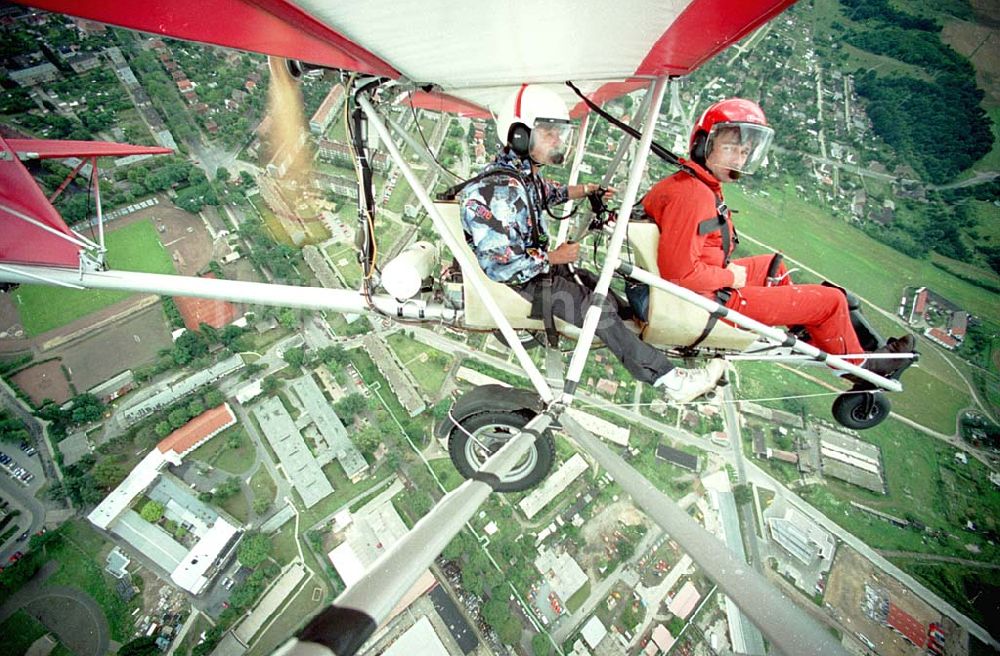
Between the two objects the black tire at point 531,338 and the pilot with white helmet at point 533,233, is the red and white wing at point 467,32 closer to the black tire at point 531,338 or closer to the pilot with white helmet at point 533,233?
the pilot with white helmet at point 533,233

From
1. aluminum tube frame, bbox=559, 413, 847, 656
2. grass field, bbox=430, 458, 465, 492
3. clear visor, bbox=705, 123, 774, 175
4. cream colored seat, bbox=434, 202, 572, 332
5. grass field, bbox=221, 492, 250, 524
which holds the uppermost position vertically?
clear visor, bbox=705, 123, 774, 175

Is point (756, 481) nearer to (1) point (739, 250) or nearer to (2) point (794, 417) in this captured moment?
(2) point (794, 417)

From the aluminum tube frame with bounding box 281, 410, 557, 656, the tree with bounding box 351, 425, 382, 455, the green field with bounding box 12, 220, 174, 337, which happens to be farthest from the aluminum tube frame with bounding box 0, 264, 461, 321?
the green field with bounding box 12, 220, 174, 337

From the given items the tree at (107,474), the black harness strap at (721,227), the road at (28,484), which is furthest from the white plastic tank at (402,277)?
the road at (28,484)

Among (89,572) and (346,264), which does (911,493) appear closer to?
(346,264)

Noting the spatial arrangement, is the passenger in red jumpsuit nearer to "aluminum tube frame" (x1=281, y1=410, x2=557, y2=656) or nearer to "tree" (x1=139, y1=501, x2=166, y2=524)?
"aluminum tube frame" (x1=281, y1=410, x2=557, y2=656)

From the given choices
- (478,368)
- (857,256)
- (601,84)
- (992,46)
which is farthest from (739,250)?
(992,46)
